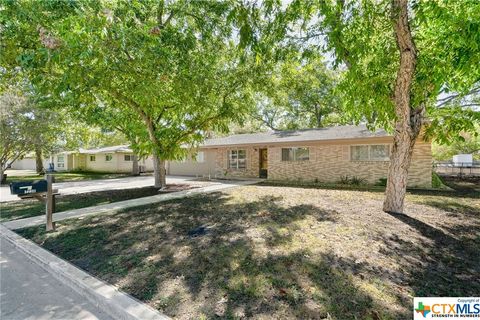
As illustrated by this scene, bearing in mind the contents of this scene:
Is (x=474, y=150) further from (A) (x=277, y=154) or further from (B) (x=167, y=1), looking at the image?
(B) (x=167, y=1)

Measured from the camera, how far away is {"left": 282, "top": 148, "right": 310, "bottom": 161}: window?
16.0 m

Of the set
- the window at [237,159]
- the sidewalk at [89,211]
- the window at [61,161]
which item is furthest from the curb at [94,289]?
the window at [61,161]

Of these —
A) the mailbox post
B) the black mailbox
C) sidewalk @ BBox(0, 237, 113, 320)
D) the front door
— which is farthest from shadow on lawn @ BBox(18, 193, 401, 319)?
the front door

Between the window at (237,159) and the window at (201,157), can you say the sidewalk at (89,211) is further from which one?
the window at (201,157)

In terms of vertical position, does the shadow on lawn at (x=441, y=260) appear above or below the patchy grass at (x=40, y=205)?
below

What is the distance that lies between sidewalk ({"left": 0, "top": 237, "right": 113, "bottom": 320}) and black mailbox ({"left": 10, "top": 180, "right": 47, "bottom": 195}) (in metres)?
1.66

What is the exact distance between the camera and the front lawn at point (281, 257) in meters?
3.07

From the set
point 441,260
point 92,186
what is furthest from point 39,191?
point 92,186

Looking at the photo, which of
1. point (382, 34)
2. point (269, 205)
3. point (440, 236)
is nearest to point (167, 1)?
point (382, 34)

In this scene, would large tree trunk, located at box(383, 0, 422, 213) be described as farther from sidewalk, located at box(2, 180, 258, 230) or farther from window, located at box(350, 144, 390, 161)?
sidewalk, located at box(2, 180, 258, 230)

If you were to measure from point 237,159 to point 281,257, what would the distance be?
15.6 metres

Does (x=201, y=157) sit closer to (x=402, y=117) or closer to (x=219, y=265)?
(x=402, y=117)

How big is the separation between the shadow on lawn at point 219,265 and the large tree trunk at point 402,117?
1.82 meters

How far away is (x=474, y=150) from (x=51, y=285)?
34147 mm
